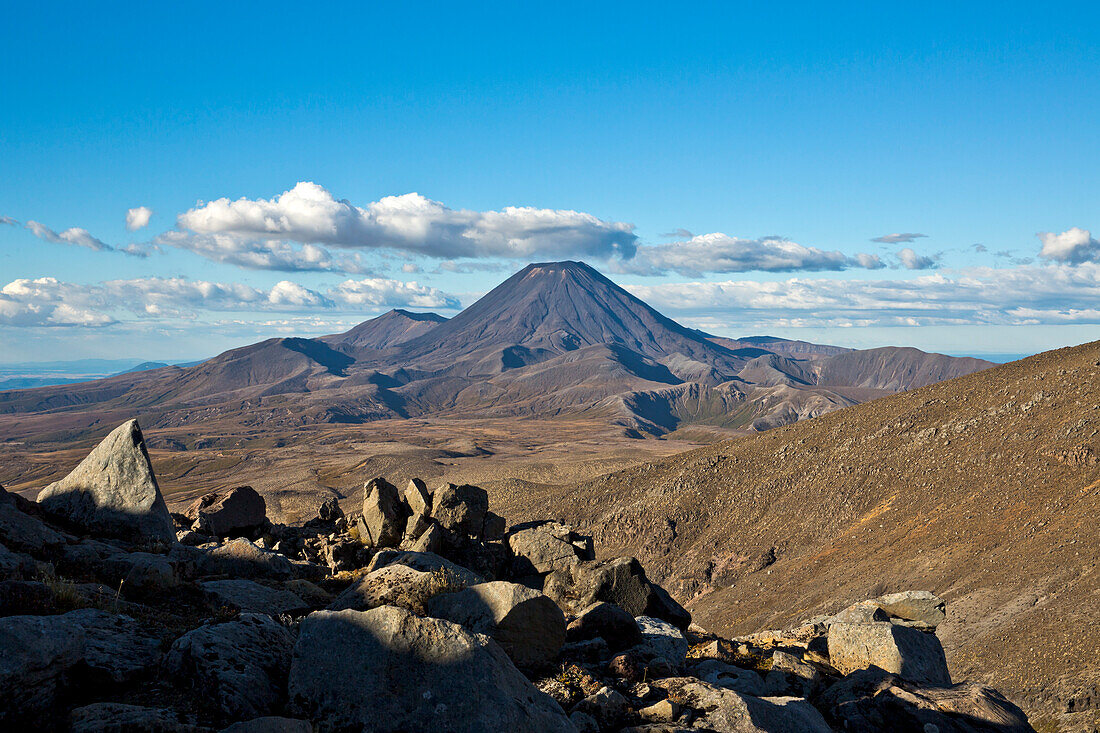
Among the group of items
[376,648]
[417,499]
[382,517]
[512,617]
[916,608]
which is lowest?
[916,608]

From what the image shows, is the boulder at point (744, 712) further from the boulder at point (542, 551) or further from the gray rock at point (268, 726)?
the boulder at point (542, 551)

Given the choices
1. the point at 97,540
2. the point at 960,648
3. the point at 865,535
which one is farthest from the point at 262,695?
the point at 865,535

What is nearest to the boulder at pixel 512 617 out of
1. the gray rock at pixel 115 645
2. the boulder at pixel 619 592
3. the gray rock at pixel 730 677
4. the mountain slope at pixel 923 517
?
the gray rock at pixel 730 677

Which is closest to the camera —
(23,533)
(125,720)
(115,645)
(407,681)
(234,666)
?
(125,720)

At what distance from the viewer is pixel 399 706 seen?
873 cm

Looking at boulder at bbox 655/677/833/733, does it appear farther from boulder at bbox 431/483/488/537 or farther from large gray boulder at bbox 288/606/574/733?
boulder at bbox 431/483/488/537

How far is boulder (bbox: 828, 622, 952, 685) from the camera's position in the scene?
50.5 ft

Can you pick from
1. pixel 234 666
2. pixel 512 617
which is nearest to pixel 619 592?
pixel 512 617

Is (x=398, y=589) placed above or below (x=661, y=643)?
above

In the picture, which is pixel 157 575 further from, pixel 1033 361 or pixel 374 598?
pixel 1033 361

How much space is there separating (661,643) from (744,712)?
4875mm

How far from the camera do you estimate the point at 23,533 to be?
1593cm

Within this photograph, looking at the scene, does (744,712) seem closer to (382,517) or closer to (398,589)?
(398,589)

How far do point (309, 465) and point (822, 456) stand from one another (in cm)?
14037
